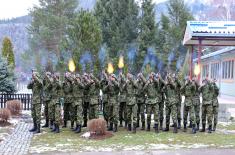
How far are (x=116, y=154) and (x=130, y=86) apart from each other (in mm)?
3913

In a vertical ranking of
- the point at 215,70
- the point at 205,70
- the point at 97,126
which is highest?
the point at 205,70

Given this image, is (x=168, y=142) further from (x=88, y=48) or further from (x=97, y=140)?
(x=88, y=48)

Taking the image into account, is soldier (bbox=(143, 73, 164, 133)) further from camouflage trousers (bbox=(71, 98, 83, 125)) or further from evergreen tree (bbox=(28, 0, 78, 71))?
evergreen tree (bbox=(28, 0, 78, 71))

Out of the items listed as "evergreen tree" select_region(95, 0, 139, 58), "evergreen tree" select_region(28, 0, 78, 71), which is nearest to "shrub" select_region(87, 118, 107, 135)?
"evergreen tree" select_region(95, 0, 139, 58)

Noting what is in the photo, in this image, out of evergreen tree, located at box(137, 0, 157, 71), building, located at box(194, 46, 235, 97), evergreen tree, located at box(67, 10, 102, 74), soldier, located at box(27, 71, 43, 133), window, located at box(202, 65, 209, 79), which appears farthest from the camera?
window, located at box(202, 65, 209, 79)

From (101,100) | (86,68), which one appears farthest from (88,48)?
(101,100)

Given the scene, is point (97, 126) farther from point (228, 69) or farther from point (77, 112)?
point (228, 69)

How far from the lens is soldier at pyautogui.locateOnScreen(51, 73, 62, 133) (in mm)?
13086

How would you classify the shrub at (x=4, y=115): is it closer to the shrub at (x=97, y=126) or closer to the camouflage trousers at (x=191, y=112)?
the shrub at (x=97, y=126)

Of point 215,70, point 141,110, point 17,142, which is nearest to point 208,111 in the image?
point 141,110

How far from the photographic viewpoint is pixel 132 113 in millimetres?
13344

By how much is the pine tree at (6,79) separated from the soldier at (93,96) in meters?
10.2

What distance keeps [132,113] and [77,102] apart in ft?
5.61

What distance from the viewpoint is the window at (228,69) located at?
94.2 feet
